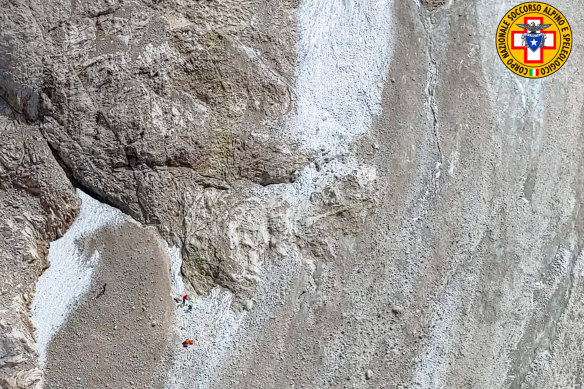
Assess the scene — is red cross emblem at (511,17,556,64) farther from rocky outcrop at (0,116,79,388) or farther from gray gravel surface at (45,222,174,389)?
rocky outcrop at (0,116,79,388)

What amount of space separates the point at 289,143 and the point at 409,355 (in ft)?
11.4

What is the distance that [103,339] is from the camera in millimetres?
8320

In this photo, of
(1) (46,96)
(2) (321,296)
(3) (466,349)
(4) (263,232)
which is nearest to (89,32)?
(1) (46,96)

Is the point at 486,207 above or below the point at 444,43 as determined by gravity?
below

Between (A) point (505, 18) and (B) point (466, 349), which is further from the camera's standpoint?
(A) point (505, 18)

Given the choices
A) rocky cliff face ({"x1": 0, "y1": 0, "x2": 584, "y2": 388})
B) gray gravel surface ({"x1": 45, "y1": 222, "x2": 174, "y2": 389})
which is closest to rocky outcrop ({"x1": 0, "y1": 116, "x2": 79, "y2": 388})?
rocky cliff face ({"x1": 0, "y1": 0, "x2": 584, "y2": 388})

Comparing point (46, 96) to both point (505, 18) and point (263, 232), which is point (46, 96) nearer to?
point (263, 232)

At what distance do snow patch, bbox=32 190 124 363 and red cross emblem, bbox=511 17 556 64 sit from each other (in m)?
6.54

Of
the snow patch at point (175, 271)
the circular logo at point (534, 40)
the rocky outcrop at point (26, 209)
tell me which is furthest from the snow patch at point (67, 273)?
the circular logo at point (534, 40)

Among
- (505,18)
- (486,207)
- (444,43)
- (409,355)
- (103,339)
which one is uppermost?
(505,18)

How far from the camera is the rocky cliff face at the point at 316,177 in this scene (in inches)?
328

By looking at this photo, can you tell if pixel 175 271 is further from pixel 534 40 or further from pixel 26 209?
pixel 534 40

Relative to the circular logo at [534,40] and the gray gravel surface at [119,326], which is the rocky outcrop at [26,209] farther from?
the circular logo at [534,40]

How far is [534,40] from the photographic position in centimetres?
911
